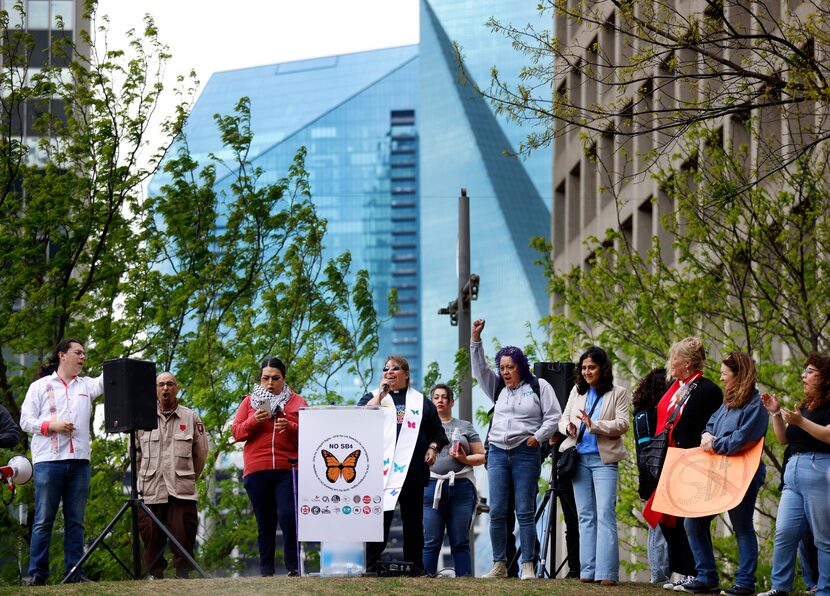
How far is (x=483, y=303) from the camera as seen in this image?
596ft

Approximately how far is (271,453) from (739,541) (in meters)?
4.35

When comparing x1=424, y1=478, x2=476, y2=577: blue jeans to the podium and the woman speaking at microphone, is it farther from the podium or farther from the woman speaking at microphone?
Result: the podium

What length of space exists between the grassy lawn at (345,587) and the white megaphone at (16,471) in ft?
2.94

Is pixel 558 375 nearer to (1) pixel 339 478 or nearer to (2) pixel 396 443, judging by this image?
(2) pixel 396 443

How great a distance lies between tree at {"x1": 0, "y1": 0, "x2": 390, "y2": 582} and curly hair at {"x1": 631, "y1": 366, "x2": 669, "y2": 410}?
1182cm

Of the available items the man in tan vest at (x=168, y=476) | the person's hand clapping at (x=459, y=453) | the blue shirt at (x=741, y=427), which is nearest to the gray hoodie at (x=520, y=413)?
the person's hand clapping at (x=459, y=453)

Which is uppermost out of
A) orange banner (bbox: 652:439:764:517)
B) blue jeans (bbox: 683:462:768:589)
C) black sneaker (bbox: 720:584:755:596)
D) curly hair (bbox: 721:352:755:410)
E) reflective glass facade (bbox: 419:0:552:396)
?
reflective glass facade (bbox: 419:0:552:396)

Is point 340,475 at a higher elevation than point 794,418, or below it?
below

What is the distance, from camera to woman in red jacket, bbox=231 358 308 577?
526 inches

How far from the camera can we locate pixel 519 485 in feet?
43.1

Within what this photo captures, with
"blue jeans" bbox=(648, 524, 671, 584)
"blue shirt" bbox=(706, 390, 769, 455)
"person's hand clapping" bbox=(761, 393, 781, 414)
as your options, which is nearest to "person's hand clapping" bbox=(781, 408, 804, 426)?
"person's hand clapping" bbox=(761, 393, 781, 414)

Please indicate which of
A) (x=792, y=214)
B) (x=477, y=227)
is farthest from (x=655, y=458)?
(x=477, y=227)

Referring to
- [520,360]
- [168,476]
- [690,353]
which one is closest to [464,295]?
[168,476]

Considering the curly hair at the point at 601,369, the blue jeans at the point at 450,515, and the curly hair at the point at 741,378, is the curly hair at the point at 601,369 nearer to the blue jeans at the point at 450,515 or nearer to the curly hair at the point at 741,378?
the curly hair at the point at 741,378
